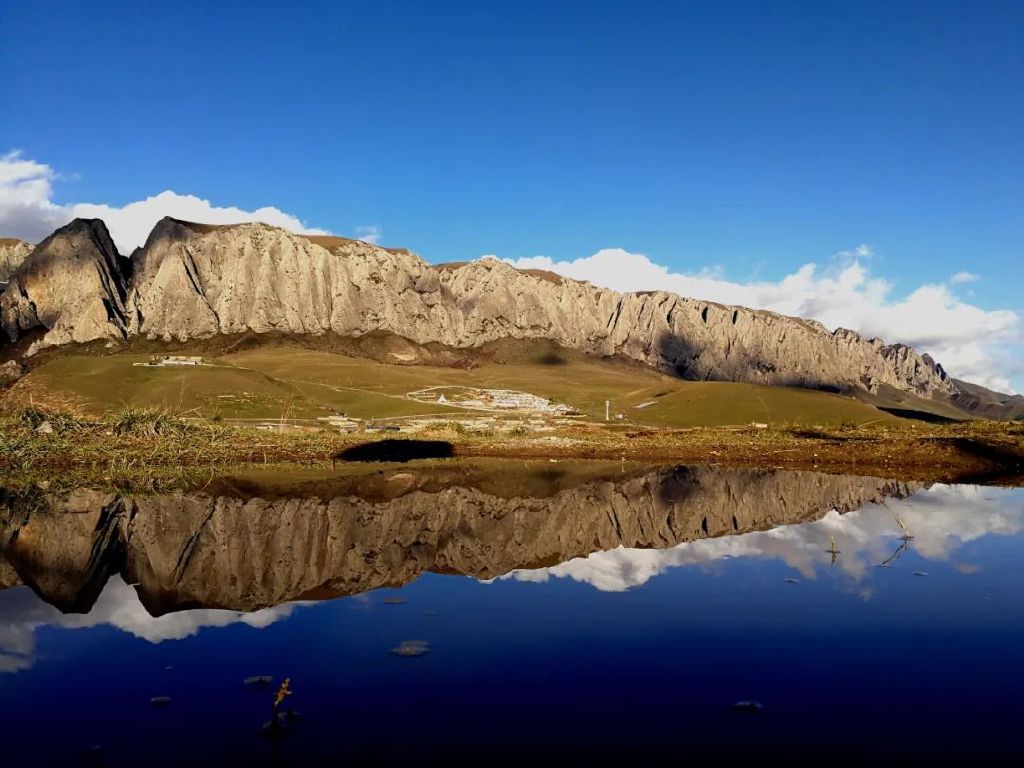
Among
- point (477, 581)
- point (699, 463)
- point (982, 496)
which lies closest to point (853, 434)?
point (699, 463)

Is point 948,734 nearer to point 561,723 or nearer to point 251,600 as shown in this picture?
point 561,723

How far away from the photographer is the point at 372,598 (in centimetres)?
1770

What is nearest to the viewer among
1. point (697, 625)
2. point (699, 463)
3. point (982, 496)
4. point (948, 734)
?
point (948, 734)

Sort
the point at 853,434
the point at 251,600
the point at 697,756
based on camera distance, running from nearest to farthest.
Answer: the point at 697,756, the point at 251,600, the point at 853,434

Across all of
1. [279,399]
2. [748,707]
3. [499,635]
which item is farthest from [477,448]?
[748,707]

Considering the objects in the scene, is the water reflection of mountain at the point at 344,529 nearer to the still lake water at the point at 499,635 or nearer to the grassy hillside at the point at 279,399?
the still lake water at the point at 499,635

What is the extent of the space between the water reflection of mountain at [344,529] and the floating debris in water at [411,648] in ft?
14.2

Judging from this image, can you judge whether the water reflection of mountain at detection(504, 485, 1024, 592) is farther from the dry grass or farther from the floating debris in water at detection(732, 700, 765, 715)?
the dry grass

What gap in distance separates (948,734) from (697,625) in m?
5.72

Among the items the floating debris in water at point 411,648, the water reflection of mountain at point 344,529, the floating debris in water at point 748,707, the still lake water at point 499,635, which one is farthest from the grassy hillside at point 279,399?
the floating debris in water at point 748,707

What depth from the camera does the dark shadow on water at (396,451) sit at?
54.1 meters

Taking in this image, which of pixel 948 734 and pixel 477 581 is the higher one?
pixel 948 734

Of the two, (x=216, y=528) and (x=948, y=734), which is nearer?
(x=948, y=734)

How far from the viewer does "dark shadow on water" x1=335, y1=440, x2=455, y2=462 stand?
5412 centimetres
